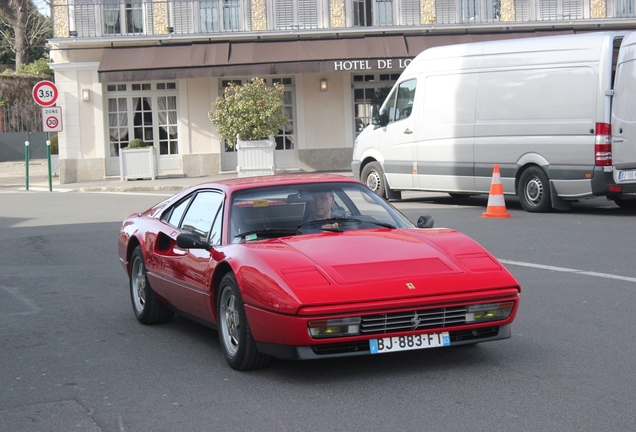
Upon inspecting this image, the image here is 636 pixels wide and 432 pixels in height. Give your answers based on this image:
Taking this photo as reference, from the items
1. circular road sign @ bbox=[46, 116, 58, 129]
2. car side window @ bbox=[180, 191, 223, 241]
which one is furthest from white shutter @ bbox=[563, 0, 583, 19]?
car side window @ bbox=[180, 191, 223, 241]

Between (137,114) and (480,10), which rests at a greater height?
(480,10)

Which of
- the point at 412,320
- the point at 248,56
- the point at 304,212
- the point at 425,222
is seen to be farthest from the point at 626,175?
the point at 248,56

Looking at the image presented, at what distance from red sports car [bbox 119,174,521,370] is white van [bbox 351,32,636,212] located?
8.60m

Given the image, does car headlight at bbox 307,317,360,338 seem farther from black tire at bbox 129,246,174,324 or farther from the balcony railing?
the balcony railing

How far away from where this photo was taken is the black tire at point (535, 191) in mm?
15441

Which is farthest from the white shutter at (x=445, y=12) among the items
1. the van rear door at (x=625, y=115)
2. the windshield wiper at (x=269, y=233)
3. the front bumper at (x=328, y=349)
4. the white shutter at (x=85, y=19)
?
the front bumper at (x=328, y=349)

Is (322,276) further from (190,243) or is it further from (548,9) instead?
(548,9)

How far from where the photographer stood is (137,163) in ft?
91.0

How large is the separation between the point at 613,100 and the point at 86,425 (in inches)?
455

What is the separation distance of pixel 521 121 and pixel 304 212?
9777 mm

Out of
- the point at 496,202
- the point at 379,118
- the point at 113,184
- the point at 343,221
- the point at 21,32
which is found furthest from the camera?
the point at 21,32

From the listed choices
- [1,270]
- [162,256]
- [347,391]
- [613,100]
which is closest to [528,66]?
[613,100]

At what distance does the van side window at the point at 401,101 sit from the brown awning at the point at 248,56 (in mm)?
9151

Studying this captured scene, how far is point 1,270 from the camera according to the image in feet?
37.1
